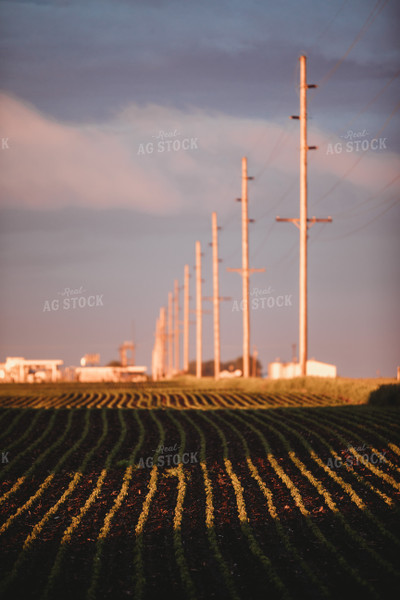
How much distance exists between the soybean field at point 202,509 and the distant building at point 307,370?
774 inches

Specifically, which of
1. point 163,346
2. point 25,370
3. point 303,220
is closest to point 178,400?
point 303,220

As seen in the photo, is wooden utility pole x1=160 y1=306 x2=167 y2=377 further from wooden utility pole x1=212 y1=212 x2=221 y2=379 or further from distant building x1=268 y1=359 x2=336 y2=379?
wooden utility pole x1=212 y1=212 x2=221 y2=379

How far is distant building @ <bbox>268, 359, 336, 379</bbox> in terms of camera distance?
49.0 metres

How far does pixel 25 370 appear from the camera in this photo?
83.4 meters

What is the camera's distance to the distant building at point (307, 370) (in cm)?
4897

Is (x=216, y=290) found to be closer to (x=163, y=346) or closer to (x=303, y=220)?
(x=303, y=220)

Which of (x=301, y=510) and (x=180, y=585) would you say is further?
(x=301, y=510)

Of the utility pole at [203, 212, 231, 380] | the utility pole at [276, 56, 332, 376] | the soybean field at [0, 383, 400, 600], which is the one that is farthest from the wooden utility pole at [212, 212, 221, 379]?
the soybean field at [0, 383, 400, 600]

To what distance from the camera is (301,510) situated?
496 inches

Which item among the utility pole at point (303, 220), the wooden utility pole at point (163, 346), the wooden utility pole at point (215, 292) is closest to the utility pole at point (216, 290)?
the wooden utility pole at point (215, 292)

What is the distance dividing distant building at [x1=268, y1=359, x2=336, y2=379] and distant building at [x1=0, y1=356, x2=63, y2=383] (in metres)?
24.1

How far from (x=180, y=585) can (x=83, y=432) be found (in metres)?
13.5

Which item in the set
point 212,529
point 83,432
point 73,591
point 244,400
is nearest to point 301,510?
point 212,529

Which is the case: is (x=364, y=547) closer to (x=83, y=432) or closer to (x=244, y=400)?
(x=83, y=432)
